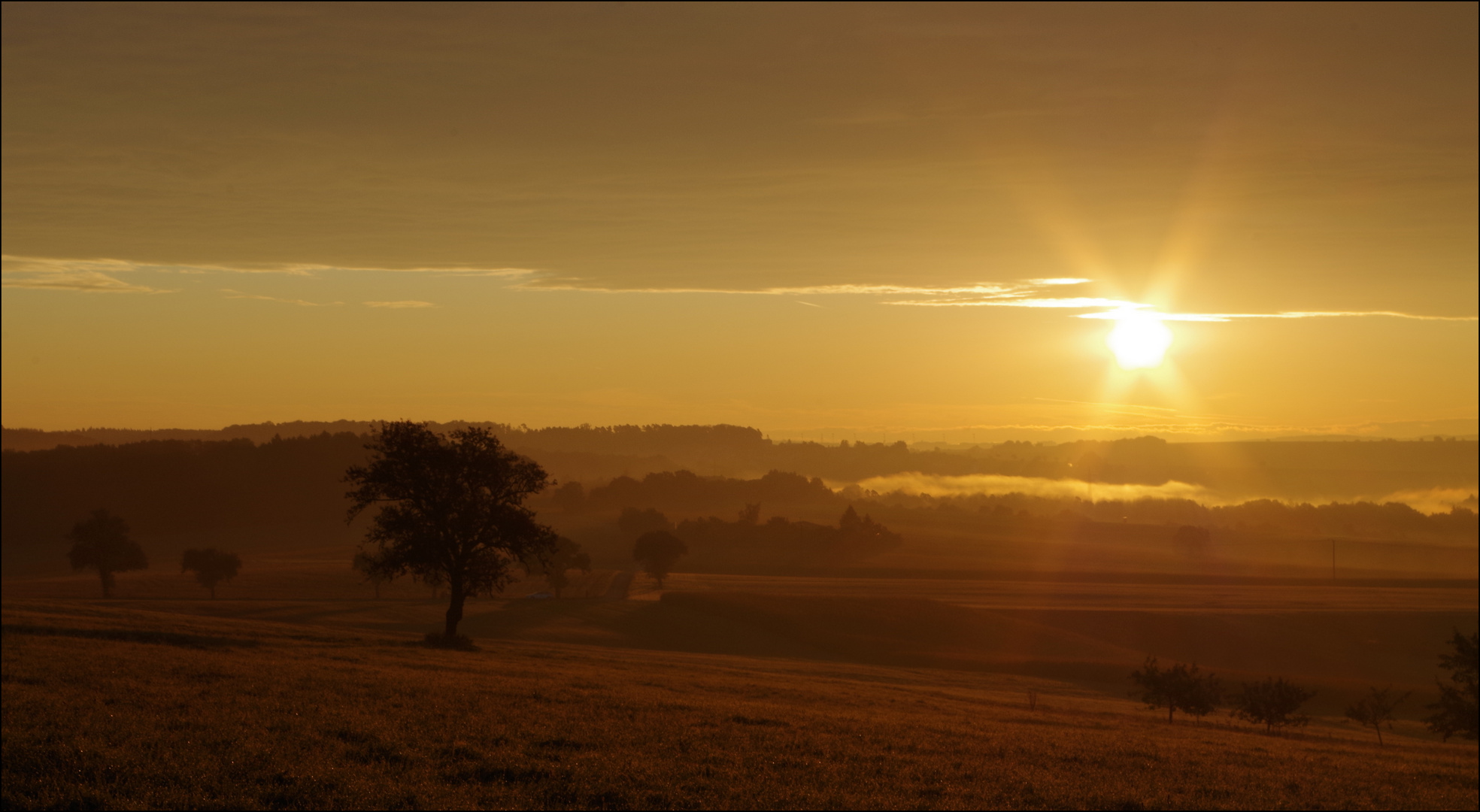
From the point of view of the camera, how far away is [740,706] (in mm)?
28062

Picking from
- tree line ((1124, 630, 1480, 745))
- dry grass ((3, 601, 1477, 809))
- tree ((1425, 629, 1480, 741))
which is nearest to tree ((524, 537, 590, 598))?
tree line ((1124, 630, 1480, 745))

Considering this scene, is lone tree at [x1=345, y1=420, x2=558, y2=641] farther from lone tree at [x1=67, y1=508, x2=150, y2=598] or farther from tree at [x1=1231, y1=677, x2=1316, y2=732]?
lone tree at [x1=67, y1=508, x2=150, y2=598]

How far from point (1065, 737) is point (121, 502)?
201210 millimetres

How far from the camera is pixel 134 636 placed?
37719mm

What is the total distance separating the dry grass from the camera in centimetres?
1572

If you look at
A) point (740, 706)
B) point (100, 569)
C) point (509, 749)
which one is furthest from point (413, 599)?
point (509, 749)

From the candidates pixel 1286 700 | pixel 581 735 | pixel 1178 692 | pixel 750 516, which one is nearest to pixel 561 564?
pixel 1178 692

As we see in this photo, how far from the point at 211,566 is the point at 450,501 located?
6010 cm

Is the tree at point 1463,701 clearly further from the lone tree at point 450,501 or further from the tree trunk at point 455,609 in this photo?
the tree trunk at point 455,609

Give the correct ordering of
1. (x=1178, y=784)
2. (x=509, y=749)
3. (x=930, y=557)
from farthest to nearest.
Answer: (x=930, y=557) < (x=1178, y=784) < (x=509, y=749)

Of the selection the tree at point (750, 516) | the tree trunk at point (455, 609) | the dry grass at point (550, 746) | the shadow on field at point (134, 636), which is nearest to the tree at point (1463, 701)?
the dry grass at point (550, 746)

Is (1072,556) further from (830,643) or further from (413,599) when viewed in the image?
(413,599)

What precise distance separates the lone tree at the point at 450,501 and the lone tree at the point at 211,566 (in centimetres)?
5509

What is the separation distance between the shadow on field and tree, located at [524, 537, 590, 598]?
5745 cm
